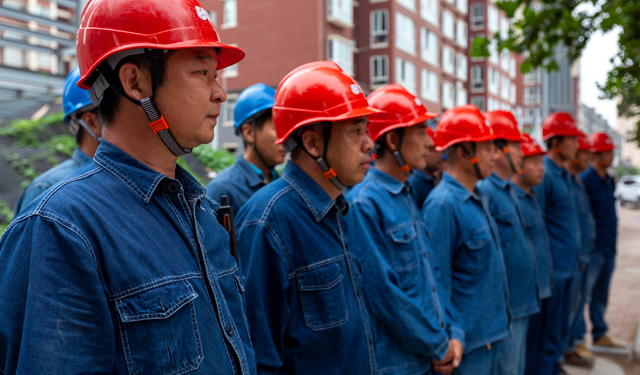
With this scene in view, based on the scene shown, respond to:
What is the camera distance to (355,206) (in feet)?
9.71

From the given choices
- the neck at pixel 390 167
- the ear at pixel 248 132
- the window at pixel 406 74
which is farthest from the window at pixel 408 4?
the neck at pixel 390 167

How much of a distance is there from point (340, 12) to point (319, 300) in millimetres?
24931

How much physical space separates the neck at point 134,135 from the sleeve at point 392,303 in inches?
60.5

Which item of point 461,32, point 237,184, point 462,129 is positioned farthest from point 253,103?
point 461,32

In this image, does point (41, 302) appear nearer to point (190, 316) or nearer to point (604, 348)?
point (190, 316)

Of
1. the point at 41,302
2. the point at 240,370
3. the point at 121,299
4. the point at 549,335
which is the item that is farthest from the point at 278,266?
the point at 549,335

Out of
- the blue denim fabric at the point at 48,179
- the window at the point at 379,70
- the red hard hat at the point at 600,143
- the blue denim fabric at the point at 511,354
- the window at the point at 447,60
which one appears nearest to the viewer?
the blue denim fabric at the point at 48,179

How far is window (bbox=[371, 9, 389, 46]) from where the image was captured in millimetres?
29622

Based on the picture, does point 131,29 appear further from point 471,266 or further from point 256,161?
point 471,266

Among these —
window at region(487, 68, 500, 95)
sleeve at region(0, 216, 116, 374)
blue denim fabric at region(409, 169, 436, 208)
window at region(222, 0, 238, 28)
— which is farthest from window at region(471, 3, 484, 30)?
sleeve at region(0, 216, 116, 374)

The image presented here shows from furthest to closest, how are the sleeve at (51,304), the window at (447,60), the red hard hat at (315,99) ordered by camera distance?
1. the window at (447,60)
2. the red hard hat at (315,99)
3. the sleeve at (51,304)

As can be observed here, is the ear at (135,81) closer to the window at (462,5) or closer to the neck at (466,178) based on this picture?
the neck at (466,178)

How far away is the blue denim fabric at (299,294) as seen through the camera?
2.16 meters

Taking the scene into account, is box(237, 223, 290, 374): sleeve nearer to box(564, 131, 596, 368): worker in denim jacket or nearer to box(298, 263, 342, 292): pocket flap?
box(298, 263, 342, 292): pocket flap
